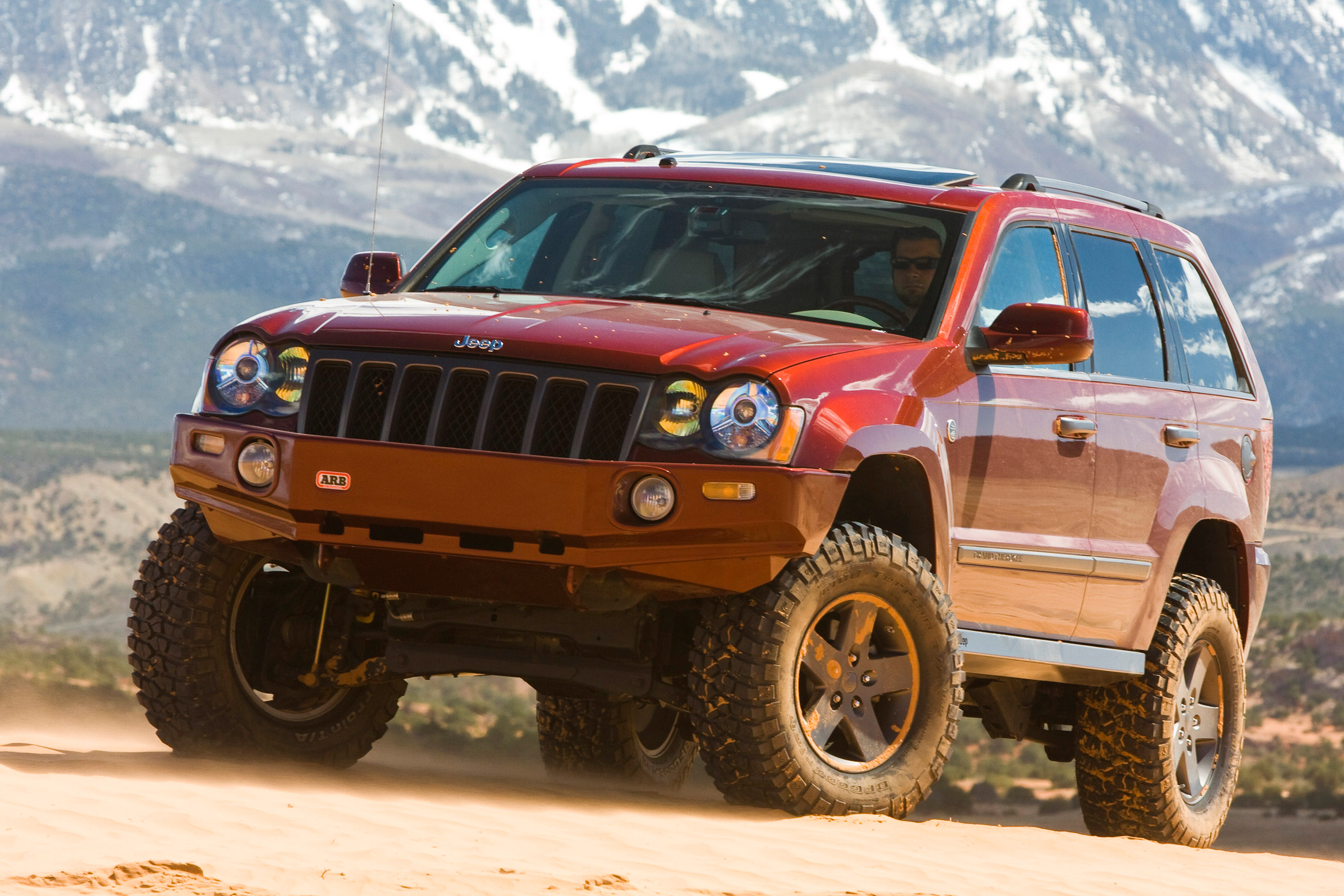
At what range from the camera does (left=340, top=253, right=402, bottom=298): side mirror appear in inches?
308

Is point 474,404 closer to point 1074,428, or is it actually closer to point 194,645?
point 194,645

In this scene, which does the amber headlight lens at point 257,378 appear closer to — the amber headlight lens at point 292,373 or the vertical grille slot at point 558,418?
the amber headlight lens at point 292,373

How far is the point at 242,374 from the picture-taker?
648cm

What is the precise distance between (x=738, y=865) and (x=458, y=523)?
1275mm

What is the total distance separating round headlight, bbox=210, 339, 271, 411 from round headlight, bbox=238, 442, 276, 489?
Answer: 20cm

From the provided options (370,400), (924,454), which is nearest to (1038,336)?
(924,454)

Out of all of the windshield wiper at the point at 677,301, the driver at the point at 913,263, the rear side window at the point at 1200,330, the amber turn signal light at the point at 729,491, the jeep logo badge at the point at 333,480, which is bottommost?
the jeep logo badge at the point at 333,480

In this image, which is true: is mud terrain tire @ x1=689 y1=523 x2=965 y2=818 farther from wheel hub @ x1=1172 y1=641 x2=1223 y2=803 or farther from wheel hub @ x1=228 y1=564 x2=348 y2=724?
wheel hub @ x1=1172 y1=641 x2=1223 y2=803

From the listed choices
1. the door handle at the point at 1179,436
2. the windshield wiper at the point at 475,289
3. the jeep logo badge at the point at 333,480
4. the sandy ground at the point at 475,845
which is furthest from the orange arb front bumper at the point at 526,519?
the door handle at the point at 1179,436

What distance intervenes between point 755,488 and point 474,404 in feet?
2.90

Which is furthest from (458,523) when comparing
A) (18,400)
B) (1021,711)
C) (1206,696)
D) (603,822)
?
(18,400)

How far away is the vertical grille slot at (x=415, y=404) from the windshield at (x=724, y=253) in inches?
43.2

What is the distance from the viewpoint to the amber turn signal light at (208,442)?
6410 millimetres

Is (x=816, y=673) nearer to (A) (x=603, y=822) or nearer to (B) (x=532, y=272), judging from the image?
(A) (x=603, y=822)
